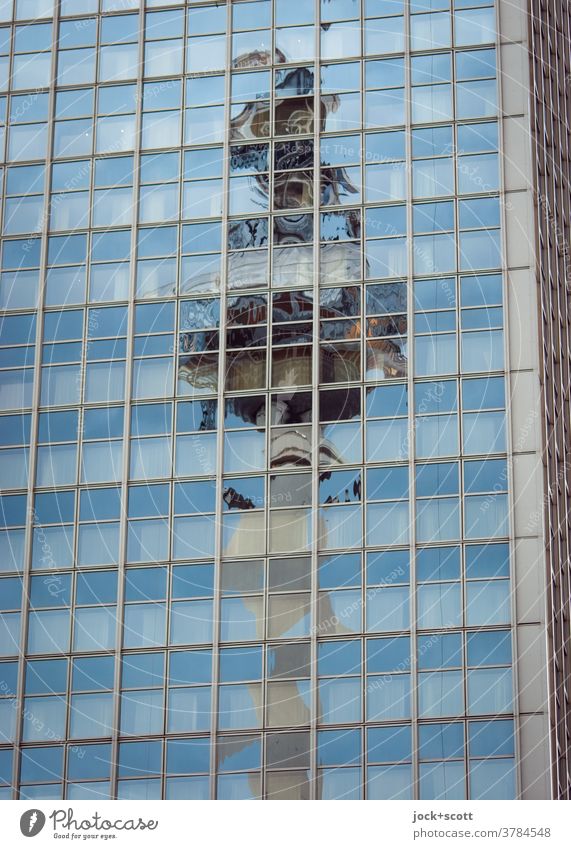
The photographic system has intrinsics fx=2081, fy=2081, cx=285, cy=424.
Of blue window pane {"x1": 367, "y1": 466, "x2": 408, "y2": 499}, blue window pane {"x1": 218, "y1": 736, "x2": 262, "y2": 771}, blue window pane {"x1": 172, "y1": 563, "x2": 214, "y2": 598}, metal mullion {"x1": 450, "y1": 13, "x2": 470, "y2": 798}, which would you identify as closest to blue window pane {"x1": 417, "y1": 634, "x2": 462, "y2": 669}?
metal mullion {"x1": 450, "y1": 13, "x2": 470, "y2": 798}

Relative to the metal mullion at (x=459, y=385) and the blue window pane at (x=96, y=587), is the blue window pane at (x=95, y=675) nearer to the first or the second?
the blue window pane at (x=96, y=587)

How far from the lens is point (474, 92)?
3179 inches

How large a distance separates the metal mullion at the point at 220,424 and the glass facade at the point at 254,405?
0.11 metres

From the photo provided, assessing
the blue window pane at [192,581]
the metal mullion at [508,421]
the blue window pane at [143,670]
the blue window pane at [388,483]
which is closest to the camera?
the metal mullion at [508,421]

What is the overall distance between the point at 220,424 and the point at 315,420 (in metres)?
3.69

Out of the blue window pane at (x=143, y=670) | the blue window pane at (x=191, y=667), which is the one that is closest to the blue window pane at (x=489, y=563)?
the blue window pane at (x=191, y=667)

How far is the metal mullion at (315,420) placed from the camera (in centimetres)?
7419

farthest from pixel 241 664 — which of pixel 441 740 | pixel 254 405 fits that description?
pixel 254 405

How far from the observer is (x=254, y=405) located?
Result: 78.7 m

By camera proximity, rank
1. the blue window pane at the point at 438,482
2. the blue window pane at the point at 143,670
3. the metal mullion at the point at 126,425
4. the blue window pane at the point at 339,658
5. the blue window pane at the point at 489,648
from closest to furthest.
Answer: the blue window pane at the point at 489,648 < the blue window pane at the point at 339,658 < the metal mullion at the point at 126,425 < the blue window pane at the point at 438,482 < the blue window pane at the point at 143,670

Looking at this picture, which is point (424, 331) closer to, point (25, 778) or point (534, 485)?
point (534, 485)

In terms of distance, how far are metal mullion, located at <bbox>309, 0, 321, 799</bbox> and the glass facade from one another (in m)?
0.10

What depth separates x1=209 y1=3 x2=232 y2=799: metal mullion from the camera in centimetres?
7500

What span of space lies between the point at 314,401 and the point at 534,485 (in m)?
8.88
